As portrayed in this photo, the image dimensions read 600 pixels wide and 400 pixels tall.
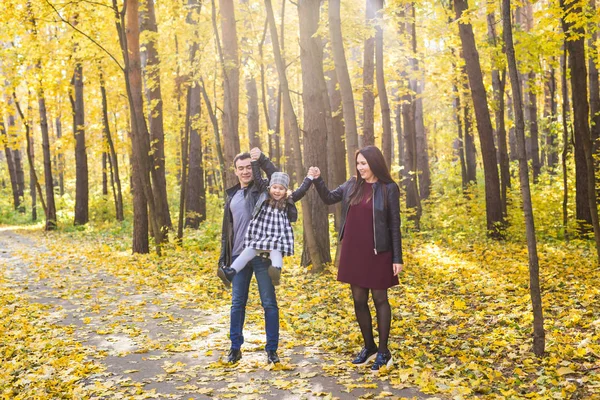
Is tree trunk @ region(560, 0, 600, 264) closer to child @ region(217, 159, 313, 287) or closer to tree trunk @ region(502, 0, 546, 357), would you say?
tree trunk @ region(502, 0, 546, 357)

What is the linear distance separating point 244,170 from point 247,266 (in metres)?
0.92

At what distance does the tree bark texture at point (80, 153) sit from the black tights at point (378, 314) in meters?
18.4

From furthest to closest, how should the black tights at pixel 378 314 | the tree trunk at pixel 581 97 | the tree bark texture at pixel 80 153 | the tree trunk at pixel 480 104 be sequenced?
the tree bark texture at pixel 80 153 → the tree trunk at pixel 480 104 → the tree trunk at pixel 581 97 → the black tights at pixel 378 314

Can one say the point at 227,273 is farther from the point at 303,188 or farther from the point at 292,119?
the point at 292,119

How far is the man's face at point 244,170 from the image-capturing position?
5.51 metres

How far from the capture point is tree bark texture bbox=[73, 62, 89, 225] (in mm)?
21781

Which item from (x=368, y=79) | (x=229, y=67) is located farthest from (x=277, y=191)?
(x=368, y=79)

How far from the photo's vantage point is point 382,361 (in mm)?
5160

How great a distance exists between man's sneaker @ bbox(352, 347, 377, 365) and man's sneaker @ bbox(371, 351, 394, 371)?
0.21 meters

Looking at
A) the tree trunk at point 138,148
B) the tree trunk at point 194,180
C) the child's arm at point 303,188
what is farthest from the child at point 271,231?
the tree trunk at point 194,180

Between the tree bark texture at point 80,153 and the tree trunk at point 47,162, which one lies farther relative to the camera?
the tree bark texture at point 80,153

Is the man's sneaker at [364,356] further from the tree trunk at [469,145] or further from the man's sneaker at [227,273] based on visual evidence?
the tree trunk at [469,145]

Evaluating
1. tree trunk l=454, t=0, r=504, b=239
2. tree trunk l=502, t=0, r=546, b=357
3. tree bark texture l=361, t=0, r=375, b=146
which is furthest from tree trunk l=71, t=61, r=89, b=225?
tree trunk l=502, t=0, r=546, b=357

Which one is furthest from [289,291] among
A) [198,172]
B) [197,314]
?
[198,172]
